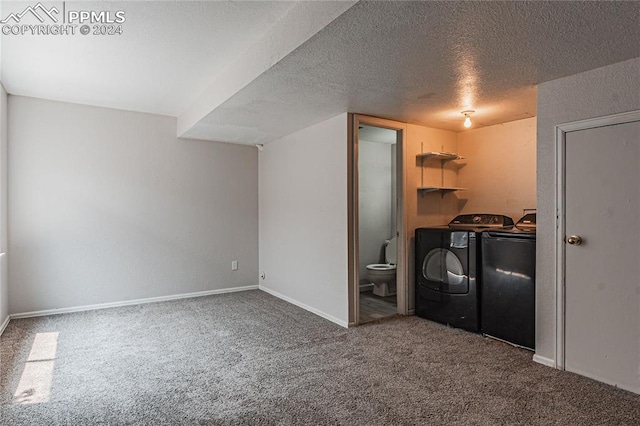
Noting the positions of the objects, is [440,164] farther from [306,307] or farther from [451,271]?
[306,307]

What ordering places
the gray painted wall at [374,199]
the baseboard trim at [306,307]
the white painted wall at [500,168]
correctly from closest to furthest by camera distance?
the baseboard trim at [306,307]
the white painted wall at [500,168]
the gray painted wall at [374,199]

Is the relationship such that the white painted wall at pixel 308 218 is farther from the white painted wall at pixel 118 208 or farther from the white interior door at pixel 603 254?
the white interior door at pixel 603 254

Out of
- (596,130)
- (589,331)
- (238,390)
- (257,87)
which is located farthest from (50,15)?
(589,331)

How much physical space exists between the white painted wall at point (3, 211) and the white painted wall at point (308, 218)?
112 inches

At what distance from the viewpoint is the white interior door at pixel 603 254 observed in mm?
2342

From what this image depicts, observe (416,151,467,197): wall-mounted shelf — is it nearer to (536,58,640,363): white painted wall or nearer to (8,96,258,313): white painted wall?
(536,58,640,363): white painted wall

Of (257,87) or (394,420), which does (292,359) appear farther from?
(257,87)

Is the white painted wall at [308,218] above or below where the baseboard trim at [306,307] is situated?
above

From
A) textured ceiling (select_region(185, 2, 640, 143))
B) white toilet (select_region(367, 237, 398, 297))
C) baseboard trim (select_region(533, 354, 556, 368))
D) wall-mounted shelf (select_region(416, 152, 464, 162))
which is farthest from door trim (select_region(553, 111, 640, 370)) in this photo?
white toilet (select_region(367, 237, 398, 297))

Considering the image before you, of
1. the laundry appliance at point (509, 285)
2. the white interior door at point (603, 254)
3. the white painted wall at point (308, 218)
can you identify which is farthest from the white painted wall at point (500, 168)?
the white painted wall at point (308, 218)

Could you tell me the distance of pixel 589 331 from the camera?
2.53 metres

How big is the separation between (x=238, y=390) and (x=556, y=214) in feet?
8.16

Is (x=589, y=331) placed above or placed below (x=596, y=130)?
below

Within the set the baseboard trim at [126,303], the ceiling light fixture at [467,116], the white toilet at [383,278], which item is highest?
the ceiling light fixture at [467,116]
